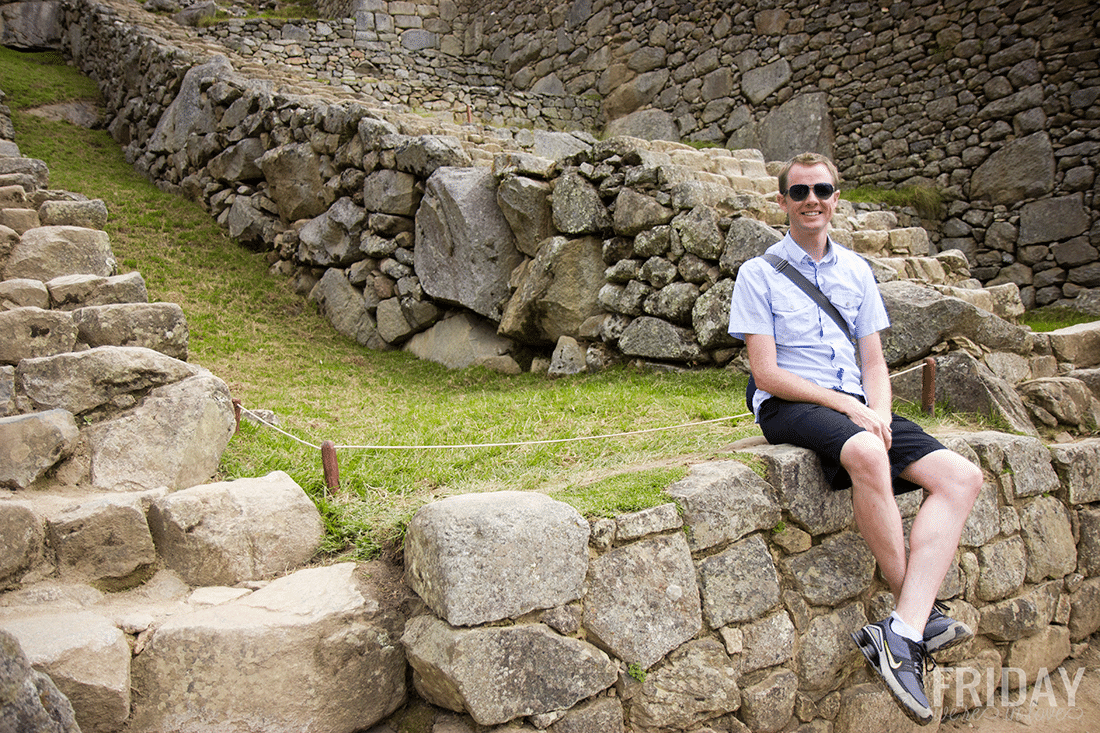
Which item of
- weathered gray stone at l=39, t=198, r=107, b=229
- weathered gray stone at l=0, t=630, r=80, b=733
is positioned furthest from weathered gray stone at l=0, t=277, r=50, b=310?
weathered gray stone at l=0, t=630, r=80, b=733

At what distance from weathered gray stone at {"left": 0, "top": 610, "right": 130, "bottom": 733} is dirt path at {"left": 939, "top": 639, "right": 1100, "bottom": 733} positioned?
355 centimetres

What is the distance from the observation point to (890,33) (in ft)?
33.4

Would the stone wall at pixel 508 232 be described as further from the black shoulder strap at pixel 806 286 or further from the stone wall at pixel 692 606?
the black shoulder strap at pixel 806 286

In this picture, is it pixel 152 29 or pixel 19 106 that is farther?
pixel 152 29

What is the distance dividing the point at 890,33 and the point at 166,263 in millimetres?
10052

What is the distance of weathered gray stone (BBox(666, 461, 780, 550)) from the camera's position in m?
2.96

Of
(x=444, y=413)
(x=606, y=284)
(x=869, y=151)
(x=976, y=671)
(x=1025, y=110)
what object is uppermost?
(x=1025, y=110)

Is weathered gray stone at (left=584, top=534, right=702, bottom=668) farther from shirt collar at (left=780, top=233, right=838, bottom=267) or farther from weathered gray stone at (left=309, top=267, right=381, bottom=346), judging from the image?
weathered gray stone at (left=309, top=267, right=381, bottom=346)

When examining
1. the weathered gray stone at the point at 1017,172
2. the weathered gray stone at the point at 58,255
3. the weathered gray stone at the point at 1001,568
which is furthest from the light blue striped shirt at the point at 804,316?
the weathered gray stone at the point at 1017,172

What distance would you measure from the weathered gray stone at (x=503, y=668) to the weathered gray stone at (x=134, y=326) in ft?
7.99

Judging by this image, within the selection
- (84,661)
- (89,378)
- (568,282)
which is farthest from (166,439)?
(568,282)

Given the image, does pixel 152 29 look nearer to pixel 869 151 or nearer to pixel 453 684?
pixel 869 151

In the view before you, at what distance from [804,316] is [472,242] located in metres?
4.90

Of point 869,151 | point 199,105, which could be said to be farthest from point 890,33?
point 199,105
